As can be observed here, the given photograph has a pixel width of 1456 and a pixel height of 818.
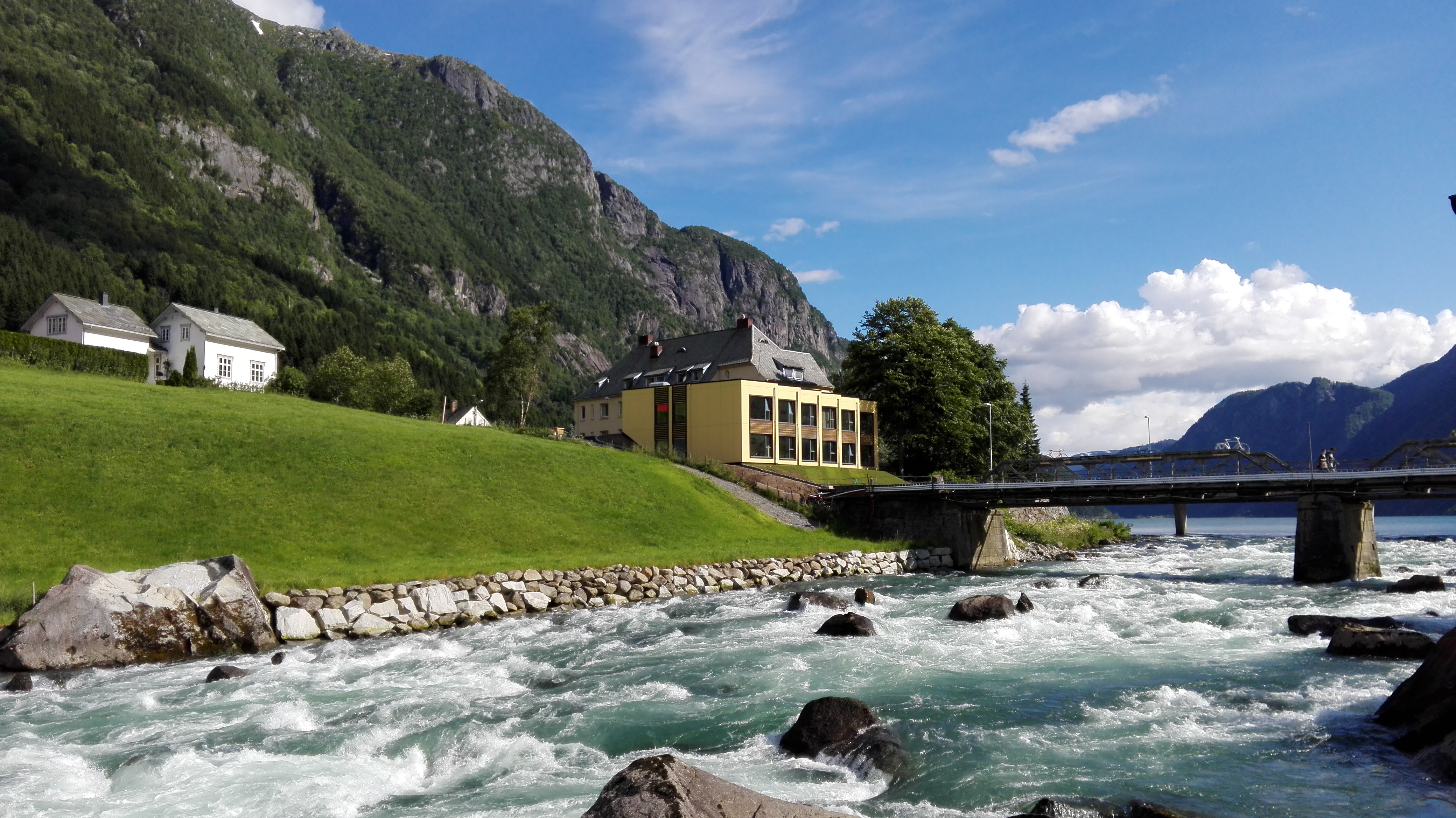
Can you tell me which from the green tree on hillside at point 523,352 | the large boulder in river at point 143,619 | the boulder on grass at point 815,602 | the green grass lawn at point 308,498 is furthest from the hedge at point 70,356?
the boulder on grass at point 815,602

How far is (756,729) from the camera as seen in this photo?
15.0 metres

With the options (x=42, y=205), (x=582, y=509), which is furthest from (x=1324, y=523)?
(x=42, y=205)

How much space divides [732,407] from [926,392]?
20.2m

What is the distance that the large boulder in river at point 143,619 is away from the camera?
2070 centimetres

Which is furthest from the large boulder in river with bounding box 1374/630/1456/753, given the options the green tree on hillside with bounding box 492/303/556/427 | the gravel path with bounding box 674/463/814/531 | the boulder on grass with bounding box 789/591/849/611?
the green tree on hillside with bounding box 492/303/556/427

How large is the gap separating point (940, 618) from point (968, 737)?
14148 mm

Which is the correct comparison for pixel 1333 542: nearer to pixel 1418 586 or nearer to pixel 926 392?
pixel 1418 586

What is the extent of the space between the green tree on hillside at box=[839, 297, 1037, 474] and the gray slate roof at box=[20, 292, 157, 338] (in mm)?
76453

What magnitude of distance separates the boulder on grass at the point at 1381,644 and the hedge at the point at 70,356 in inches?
2726

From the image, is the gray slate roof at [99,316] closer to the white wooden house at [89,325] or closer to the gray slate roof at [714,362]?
the white wooden house at [89,325]

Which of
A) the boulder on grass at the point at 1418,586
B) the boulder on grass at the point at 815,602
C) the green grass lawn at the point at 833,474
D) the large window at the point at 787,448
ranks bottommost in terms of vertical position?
the boulder on grass at the point at 1418,586

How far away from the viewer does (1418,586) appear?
33688 millimetres

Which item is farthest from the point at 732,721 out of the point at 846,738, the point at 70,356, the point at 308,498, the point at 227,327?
the point at 227,327

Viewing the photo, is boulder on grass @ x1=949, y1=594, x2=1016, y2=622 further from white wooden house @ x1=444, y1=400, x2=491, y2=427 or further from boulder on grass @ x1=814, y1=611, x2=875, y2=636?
white wooden house @ x1=444, y1=400, x2=491, y2=427
